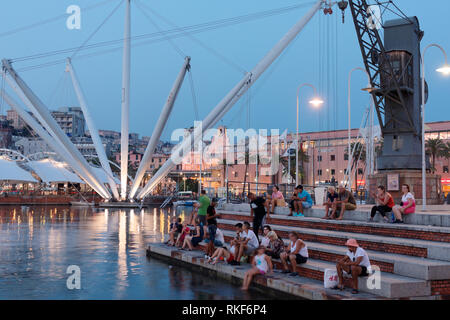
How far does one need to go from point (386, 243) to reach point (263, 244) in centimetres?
320

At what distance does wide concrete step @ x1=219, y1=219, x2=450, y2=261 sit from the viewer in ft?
36.0

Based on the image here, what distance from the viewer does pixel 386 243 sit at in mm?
12250

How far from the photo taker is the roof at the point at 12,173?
74.2 metres

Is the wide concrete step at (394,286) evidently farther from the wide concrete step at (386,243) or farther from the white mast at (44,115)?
the white mast at (44,115)

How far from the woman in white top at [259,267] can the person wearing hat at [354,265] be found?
2291 mm

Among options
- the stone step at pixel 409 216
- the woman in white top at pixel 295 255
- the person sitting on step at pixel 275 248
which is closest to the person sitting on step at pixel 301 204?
the stone step at pixel 409 216

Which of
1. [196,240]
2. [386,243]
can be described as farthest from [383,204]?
[196,240]

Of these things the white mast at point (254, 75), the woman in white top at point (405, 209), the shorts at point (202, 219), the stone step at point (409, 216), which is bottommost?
the shorts at point (202, 219)

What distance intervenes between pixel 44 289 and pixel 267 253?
5608 mm

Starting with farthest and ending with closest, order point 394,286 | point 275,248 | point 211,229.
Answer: point 211,229
point 275,248
point 394,286

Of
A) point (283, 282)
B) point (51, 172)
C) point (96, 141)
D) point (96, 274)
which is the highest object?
point (96, 141)

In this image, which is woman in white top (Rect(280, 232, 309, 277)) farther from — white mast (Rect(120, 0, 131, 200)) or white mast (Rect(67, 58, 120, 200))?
white mast (Rect(67, 58, 120, 200))

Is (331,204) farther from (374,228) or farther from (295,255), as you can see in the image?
(295,255)

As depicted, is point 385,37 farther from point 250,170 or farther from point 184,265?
point 250,170
